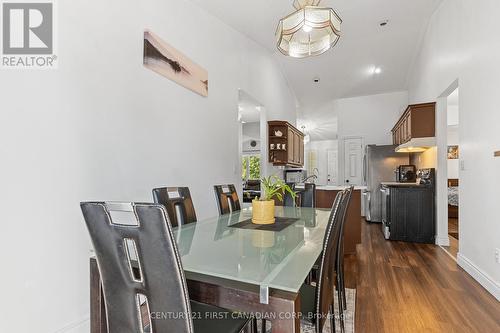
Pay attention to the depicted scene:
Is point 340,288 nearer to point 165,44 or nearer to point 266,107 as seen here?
point 165,44

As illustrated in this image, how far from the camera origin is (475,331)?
1760 millimetres

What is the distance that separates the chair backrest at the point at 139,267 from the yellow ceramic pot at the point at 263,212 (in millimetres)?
1085

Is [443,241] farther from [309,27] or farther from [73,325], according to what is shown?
[73,325]

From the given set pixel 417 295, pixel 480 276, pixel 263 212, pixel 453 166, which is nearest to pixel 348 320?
pixel 417 295

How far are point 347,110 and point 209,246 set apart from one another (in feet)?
23.1

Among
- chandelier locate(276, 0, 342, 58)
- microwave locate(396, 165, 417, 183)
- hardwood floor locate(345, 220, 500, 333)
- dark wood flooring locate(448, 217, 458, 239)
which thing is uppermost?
chandelier locate(276, 0, 342, 58)

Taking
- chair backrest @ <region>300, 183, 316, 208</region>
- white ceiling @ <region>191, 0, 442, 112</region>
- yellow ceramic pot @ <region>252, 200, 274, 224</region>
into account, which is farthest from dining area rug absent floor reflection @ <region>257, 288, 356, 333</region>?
white ceiling @ <region>191, 0, 442, 112</region>

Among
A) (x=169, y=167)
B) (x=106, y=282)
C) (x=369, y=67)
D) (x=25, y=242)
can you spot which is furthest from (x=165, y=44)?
(x=369, y=67)

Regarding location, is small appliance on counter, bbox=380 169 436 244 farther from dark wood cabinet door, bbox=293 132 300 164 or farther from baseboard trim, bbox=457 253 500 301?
dark wood cabinet door, bbox=293 132 300 164

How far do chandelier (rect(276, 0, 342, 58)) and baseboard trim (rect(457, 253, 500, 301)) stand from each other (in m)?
2.64

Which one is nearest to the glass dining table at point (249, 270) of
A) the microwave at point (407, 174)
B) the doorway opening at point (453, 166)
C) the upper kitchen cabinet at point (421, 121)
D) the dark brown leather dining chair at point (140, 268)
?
the dark brown leather dining chair at point (140, 268)

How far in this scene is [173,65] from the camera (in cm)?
268

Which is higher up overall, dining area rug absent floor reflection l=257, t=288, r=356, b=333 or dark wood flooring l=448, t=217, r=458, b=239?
dining area rug absent floor reflection l=257, t=288, r=356, b=333

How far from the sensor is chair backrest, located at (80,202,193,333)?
80 centimetres
